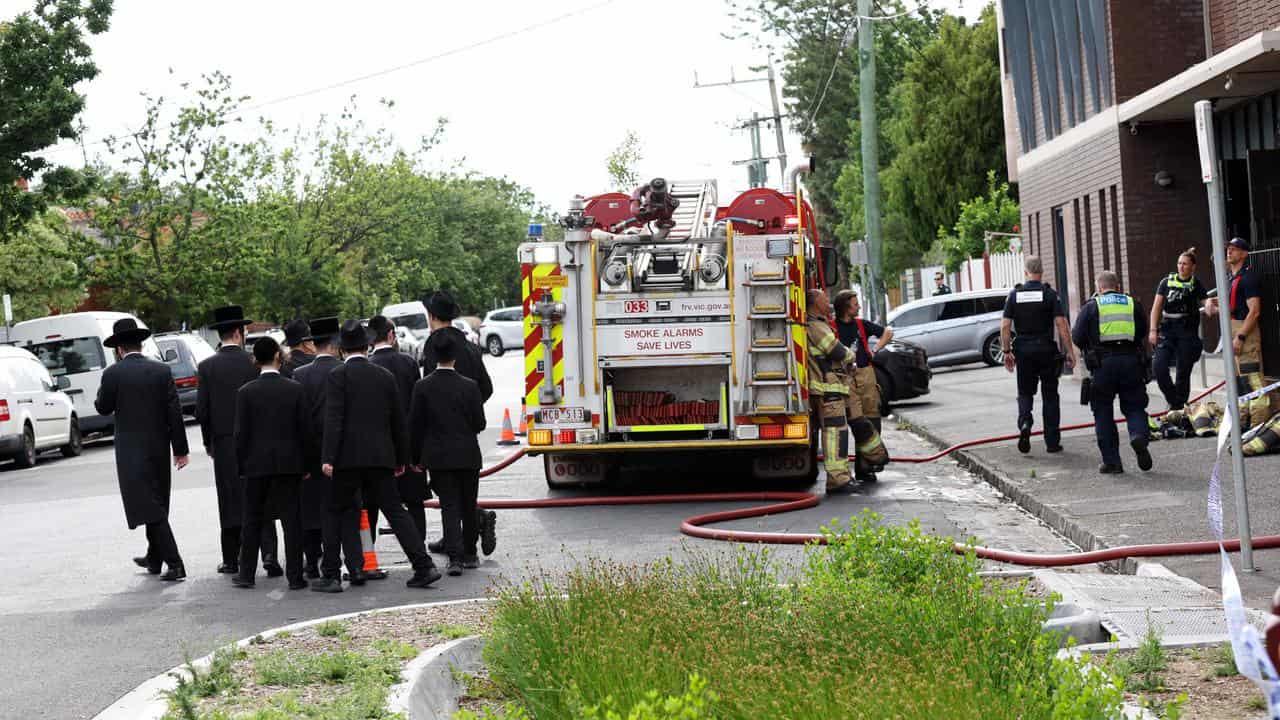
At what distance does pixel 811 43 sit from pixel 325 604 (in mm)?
64843

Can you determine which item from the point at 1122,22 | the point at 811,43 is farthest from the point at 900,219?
the point at 1122,22

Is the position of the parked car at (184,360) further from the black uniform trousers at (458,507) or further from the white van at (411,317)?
the white van at (411,317)

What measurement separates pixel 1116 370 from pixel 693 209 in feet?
14.7

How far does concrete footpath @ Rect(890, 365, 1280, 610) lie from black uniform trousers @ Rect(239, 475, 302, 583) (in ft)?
17.0

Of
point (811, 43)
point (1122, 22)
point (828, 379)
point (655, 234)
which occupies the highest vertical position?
point (811, 43)

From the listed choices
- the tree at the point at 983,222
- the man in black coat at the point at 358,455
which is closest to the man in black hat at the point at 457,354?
the man in black coat at the point at 358,455

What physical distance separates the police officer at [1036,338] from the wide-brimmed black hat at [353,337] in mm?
6839

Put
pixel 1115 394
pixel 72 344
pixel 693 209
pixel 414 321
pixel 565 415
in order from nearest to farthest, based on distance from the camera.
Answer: pixel 1115 394 → pixel 565 415 → pixel 693 209 → pixel 72 344 → pixel 414 321

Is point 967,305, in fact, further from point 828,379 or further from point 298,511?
point 298,511

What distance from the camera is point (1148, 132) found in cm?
2272

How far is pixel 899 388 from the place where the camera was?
23422mm

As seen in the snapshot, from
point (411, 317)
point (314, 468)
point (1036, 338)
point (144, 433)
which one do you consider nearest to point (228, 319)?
point (144, 433)

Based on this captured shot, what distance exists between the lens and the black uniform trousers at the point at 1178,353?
16.4m

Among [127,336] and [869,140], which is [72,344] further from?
[127,336]
